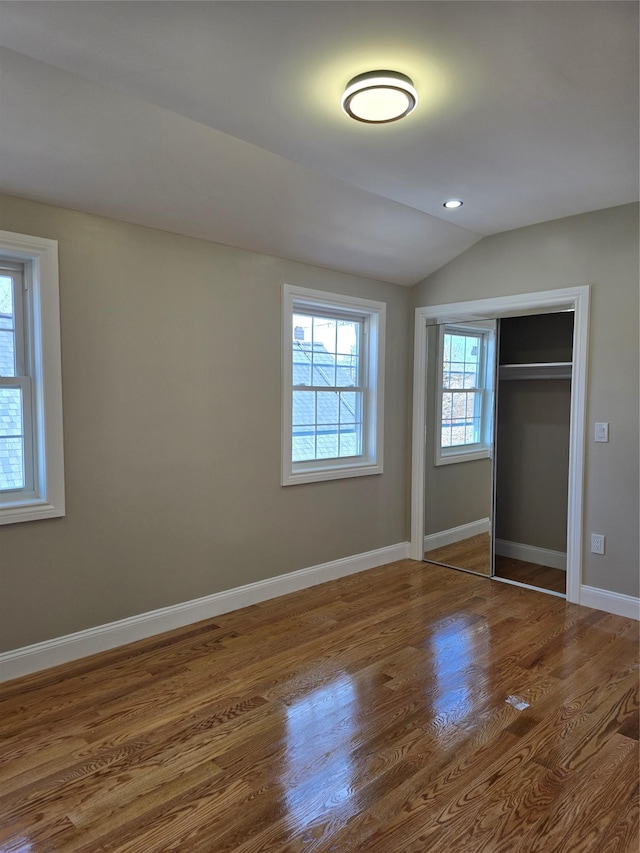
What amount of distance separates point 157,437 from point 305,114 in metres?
1.83

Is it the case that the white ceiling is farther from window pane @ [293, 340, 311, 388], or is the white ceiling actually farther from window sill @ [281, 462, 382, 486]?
window sill @ [281, 462, 382, 486]

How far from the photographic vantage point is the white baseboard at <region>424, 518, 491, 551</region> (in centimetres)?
417

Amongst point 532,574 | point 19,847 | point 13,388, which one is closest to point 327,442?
point 532,574

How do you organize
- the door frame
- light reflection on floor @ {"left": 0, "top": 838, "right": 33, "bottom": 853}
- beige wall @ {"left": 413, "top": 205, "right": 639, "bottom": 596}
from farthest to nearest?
the door frame < beige wall @ {"left": 413, "top": 205, "right": 639, "bottom": 596} < light reflection on floor @ {"left": 0, "top": 838, "right": 33, "bottom": 853}

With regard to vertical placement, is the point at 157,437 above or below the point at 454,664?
above

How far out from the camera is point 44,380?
2.62 metres

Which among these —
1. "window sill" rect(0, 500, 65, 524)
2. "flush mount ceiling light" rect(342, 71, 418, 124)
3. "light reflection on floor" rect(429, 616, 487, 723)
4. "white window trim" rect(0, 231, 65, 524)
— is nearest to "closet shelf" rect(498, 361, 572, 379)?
"light reflection on floor" rect(429, 616, 487, 723)

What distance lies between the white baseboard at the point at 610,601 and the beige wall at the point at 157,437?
1832 millimetres

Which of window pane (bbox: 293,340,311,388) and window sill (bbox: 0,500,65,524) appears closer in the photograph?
window sill (bbox: 0,500,65,524)

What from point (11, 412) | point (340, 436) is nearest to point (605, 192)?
point (340, 436)

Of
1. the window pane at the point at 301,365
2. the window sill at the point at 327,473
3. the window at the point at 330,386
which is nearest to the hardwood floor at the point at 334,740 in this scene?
the window sill at the point at 327,473

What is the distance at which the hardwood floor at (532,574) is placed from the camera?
392 centimetres

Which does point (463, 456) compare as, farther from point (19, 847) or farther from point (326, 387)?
point (19, 847)

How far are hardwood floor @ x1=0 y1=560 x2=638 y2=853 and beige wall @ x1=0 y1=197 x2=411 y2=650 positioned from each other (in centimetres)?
40
